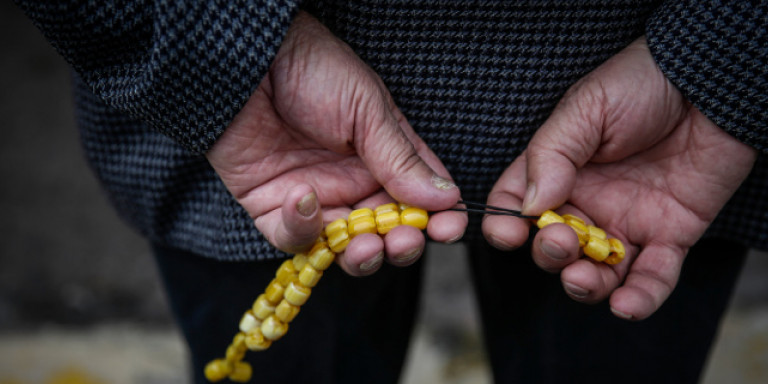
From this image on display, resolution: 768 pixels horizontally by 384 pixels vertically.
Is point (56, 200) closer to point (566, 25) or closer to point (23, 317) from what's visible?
point (23, 317)

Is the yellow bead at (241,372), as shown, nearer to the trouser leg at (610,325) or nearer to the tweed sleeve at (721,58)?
the trouser leg at (610,325)

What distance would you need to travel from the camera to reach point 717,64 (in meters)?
0.95

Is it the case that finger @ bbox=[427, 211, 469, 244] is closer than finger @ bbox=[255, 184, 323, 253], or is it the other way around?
finger @ bbox=[255, 184, 323, 253]

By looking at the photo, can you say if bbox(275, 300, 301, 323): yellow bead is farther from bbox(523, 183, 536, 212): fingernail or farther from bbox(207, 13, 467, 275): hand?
bbox(523, 183, 536, 212): fingernail

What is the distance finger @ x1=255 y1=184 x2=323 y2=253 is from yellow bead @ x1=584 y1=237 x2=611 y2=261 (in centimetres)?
46

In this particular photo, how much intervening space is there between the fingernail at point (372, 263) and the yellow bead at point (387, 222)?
69mm

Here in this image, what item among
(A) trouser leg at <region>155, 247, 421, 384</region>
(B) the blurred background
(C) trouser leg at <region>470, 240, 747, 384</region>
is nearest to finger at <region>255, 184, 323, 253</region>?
(A) trouser leg at <region>155, 247, 421, 384</region>

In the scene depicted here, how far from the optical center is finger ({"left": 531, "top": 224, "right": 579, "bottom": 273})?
3.01ft

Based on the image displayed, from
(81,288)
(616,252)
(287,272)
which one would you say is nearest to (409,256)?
(287,272)

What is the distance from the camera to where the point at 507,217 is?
1.03 m

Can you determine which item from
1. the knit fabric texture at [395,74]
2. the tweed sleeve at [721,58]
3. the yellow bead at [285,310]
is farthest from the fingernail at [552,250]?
the yellow bead at [285,310]

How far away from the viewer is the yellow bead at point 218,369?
1.22 m

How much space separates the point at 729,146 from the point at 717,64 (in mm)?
156

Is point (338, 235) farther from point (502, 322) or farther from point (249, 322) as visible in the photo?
point (502, 322)
